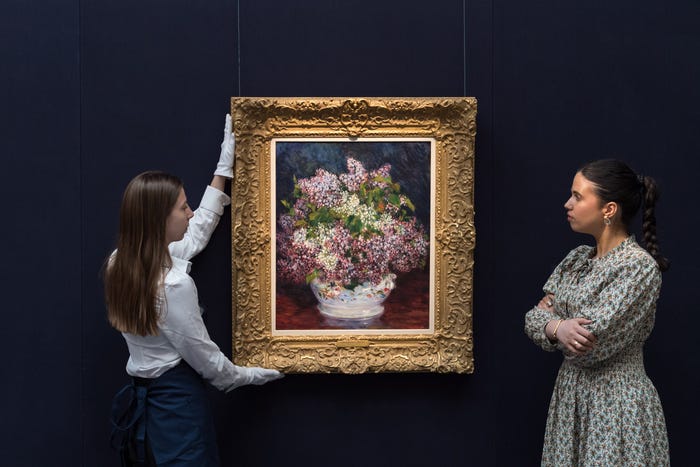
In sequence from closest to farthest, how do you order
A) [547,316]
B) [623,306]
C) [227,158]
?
[623,306] < [547,316] < [227,158]

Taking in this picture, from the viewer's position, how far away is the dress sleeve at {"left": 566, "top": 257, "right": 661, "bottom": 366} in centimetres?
209

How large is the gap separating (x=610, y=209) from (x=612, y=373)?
22.9 inches

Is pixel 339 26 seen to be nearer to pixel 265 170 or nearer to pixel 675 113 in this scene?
pixel 265 170

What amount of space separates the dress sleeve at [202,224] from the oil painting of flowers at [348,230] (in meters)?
0.26

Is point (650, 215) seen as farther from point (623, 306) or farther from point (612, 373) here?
point (612, 373)

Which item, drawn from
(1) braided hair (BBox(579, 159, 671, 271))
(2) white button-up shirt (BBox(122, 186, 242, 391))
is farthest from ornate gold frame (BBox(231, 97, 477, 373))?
(1) braided hair (BBox(579, 159, 671, 271))

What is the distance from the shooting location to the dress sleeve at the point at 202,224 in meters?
2.67

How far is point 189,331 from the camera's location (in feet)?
7.18

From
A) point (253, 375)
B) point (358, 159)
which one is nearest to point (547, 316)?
point (358, 159)

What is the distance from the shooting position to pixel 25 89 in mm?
2748

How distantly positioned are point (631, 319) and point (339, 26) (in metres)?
1.71

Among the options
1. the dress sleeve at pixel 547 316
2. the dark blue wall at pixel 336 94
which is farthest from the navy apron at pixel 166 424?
the dress sleeve at pixel 547 316

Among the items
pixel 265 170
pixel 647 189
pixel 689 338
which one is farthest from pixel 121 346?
pixel 689 338

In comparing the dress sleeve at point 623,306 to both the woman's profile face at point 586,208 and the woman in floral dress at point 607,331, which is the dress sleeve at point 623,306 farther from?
the woman's profile face at point 586,208
